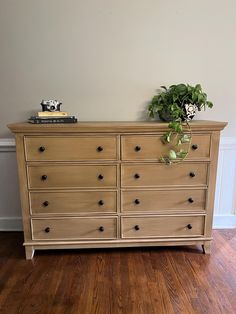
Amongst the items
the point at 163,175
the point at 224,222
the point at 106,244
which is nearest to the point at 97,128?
the point at 163,175

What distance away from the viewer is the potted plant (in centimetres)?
174

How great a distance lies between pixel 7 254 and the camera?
1.99m

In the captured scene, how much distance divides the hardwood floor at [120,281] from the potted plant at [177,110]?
31.7 inches

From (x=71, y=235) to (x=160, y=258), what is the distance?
73 centimetres

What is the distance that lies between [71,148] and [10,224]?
1153 millimetres

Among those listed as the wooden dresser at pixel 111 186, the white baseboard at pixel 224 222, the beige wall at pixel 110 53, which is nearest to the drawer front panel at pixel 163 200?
the wooden dresser at pixel 111 186

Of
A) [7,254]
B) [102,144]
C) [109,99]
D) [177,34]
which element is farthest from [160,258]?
[177,34]

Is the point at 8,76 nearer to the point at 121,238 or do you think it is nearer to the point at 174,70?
the point at 174,70

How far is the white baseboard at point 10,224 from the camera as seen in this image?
2330mm

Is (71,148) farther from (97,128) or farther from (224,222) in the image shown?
(224,222)

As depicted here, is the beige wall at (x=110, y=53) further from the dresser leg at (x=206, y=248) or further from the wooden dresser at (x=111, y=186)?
the dresser leg at (x=206, y=248)

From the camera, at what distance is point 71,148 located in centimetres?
175

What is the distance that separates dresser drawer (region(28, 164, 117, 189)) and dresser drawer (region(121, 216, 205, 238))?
1.18 ft

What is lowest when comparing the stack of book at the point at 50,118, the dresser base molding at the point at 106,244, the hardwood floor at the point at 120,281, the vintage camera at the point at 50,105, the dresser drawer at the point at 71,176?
the hardwood floor at the point at 120,281
